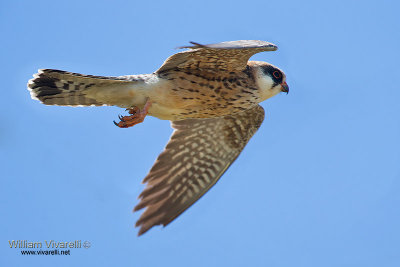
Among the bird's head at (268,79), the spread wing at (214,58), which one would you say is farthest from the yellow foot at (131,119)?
the bird's head at (268,79)

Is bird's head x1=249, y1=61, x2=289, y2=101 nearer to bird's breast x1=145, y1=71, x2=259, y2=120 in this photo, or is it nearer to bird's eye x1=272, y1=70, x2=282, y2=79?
bird's eye x1=272, y1=70, x2=282, y2=79

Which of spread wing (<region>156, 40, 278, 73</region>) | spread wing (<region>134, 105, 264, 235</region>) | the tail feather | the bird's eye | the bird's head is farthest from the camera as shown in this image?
the bird's eye

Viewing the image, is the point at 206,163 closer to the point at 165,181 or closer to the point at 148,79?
the point at 165,181

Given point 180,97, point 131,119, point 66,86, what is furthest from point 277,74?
point 66,86

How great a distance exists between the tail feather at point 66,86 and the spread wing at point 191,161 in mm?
1209

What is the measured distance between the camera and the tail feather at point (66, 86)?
23.2 feet

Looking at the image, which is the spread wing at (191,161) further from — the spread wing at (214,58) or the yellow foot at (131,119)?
the spread wing at (214,58)

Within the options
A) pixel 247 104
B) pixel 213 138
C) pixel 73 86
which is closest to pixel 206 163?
pixel 213 138

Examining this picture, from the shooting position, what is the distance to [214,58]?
717 cm

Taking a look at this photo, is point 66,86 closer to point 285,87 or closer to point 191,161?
point 191,161

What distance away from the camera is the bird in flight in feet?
23.5

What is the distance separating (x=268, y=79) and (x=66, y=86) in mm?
2512

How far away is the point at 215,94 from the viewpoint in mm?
7539

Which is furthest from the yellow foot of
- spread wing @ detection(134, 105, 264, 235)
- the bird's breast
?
spread wing @ detection(134, 105, 264, 235)
